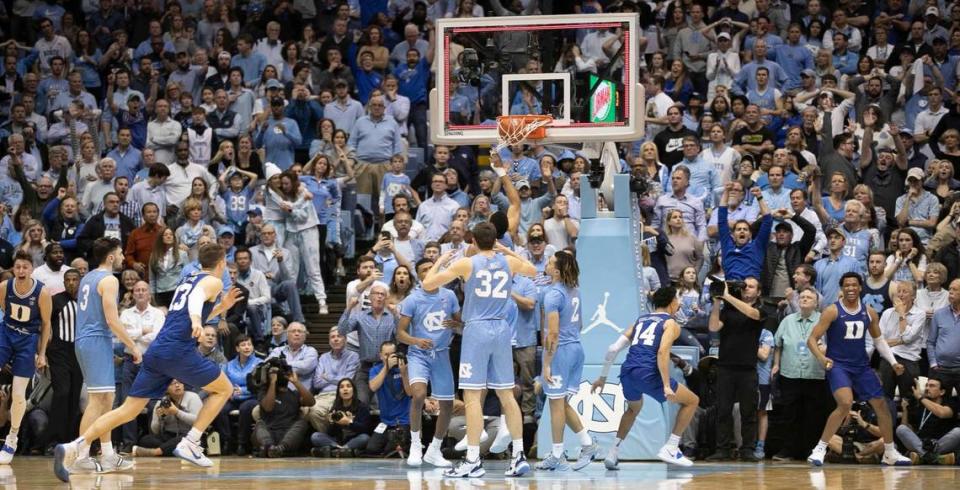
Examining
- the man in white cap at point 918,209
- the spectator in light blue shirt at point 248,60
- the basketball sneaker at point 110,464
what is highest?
the spectator in light blue shirt at point 248,60

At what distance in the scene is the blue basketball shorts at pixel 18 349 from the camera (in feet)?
50.4

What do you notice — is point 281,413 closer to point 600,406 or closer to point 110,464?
point 110,464

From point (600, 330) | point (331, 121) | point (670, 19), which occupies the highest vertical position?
point (670, 19)

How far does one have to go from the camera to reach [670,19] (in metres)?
23.3

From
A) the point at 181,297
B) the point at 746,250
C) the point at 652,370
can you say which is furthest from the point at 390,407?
the point at 746,250

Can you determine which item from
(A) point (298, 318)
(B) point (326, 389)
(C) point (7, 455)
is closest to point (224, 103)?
(A) point (298, 318)

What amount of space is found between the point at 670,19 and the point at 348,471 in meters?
11.8

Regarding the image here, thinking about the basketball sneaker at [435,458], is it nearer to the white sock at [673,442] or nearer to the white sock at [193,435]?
the white sock at [673,442]

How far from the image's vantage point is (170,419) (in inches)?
672

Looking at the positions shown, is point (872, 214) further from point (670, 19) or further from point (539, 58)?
→ point (670, 19)

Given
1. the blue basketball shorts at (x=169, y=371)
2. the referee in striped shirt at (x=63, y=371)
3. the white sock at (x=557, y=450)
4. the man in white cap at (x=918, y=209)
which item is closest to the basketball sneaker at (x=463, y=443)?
the white sock at (x=557, y=450)

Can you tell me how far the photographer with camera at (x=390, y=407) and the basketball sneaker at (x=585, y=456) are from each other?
2.77 meters

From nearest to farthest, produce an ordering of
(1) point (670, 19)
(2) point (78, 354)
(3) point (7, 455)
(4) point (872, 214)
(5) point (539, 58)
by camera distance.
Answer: (2) point (78, 354) < (3) point (7, 455) < (5) point (539, 58) < (4) point (872, 214) < (1) point (670, 19)

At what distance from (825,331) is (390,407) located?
4849 mm
